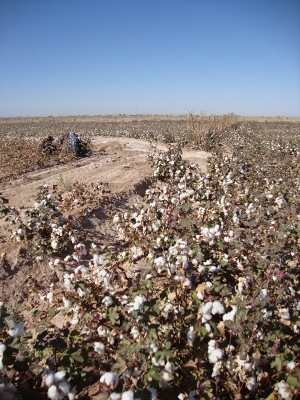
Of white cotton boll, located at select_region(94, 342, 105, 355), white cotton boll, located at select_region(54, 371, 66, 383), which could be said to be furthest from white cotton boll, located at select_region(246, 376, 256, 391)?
white cotton boll, located at select_region(54, 371, 66, 383)

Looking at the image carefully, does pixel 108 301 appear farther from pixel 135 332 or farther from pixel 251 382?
pixel 251 382

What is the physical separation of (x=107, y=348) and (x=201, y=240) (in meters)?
1.77

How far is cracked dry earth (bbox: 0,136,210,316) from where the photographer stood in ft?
14.9

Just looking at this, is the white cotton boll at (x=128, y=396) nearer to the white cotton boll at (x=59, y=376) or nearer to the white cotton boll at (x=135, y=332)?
the white cotton boll at (x=59, y=376)

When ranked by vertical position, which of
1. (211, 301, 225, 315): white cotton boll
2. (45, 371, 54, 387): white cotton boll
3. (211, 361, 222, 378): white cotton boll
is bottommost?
(211, 361, 222, 378): white cotton boll

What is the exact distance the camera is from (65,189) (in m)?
7.74

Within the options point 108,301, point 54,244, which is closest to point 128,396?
point 108,301

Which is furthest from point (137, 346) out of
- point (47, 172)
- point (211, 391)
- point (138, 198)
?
point (47, 172)

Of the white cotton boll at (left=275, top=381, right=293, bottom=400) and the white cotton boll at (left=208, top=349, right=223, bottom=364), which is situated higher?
the white cotton boll at (left=208, top=349, right=223, bottom=364)

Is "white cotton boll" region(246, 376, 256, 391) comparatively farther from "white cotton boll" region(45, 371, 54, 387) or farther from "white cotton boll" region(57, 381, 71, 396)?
"white cotton boll" region(45, 371, 54, 387)

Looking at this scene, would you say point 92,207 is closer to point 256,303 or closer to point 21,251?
point 21,251

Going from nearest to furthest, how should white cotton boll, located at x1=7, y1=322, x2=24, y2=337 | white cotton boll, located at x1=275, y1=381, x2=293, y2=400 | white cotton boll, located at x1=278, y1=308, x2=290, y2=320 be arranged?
white cotton boll, located at x1=275, y1=381, x2=293, y2=400, white cotton boll, located at x1=7, y1=322, x2=24, y2=337, white cotton boll, located at x1=278, y1=308, x2=290, y2=320

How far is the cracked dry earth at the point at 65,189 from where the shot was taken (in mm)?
4534

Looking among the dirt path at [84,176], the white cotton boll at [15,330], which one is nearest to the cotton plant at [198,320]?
the white cotton boll at [15,330]
